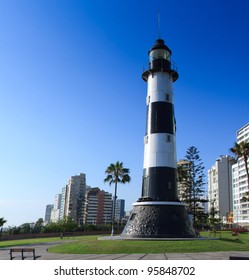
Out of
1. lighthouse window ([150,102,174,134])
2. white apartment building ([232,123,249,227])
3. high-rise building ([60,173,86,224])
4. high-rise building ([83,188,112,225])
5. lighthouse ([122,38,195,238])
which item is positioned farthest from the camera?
high-rise building ([60,173,86,224])

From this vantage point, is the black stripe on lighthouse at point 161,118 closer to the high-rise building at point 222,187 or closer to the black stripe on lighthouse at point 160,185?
the black stripe on lighthouse at point 160,185

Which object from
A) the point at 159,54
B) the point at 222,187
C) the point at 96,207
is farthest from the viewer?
the point at 96,207

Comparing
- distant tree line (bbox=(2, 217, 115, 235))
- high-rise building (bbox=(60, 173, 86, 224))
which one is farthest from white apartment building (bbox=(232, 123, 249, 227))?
high-rise building (bbox=(60, 173, 86, 224))

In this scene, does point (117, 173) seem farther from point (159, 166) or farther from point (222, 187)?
point (222, 187)

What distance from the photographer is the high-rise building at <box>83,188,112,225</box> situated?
16388 cm

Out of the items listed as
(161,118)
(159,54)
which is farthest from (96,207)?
(161,118)

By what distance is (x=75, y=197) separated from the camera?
178250 mm

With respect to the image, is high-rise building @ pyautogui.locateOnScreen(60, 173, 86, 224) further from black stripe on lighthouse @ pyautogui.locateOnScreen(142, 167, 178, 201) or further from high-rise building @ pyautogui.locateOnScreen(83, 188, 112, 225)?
black stripe on lighthouse @ pyautogui.locateOnScreen(142, 167, 178, 201)

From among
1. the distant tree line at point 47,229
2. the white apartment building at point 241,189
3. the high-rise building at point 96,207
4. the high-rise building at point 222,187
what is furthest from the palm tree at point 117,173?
the high-rise building at point 96,207

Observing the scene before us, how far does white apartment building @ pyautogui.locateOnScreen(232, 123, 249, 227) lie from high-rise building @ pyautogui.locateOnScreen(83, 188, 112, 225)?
84.6 meters

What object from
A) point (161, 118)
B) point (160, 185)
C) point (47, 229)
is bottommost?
point (47, 229)

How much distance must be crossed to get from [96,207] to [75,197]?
63.4 ft
